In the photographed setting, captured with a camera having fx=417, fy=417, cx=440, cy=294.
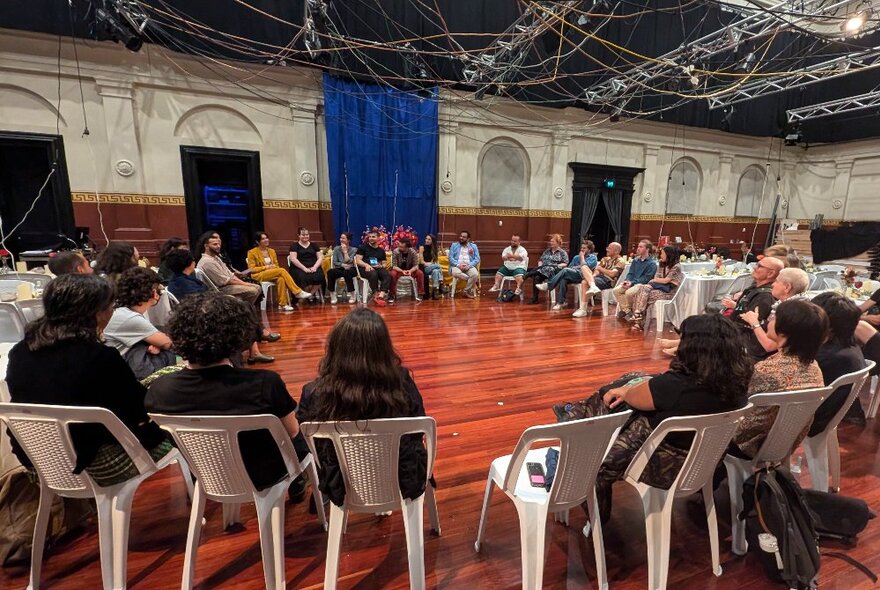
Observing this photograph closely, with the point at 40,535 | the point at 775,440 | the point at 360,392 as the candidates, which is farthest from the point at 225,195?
the point at 775,440

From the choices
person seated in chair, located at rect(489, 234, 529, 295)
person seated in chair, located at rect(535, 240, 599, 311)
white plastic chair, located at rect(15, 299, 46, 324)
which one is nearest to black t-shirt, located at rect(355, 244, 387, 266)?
person seated in chair, located at rect(489, 234, 529, 295)

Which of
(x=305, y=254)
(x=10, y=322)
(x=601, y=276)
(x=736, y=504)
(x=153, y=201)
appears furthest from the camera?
(x=153, y=201)

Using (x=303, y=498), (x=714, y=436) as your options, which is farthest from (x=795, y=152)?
(x=303, y=498)

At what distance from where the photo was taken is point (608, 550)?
167cm

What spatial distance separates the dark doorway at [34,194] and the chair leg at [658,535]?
289 inches

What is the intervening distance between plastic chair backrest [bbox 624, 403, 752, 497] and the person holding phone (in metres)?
4.88

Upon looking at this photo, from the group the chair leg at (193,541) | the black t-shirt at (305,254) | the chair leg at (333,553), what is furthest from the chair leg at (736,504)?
the black t-shirt at (305,254)

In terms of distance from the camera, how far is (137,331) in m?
2.09

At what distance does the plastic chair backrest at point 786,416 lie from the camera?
147cm

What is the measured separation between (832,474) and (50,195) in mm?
8799

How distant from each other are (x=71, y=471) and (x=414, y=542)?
113 cm

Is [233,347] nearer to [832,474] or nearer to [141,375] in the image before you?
[141,375]

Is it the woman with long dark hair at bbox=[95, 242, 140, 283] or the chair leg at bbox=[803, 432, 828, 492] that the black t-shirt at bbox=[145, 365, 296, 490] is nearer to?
the woman with long dark hair at bbox=[95, 242, 140, 283]

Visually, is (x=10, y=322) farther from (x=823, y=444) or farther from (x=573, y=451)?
(x=823, y=444)
